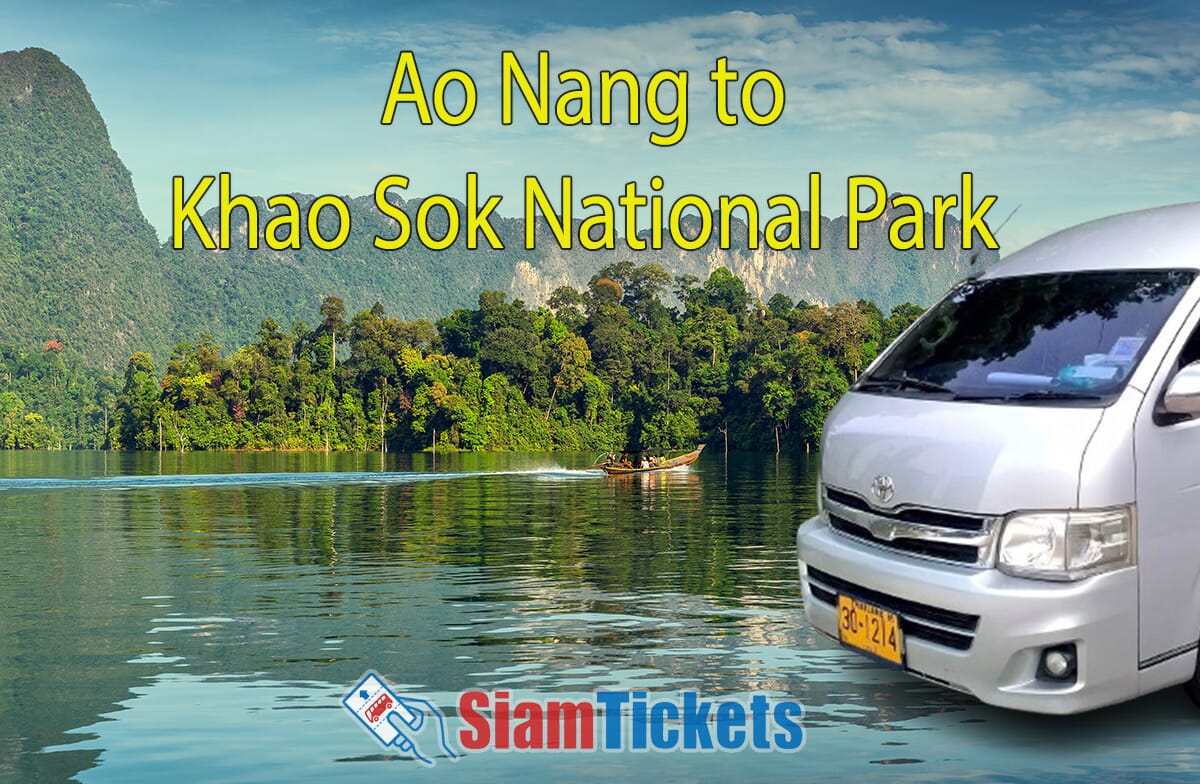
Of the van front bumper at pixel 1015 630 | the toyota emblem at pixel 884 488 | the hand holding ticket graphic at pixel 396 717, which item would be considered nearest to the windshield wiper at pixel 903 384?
the toyota emblem at pixel 884 488

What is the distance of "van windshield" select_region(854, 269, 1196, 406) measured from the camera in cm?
712

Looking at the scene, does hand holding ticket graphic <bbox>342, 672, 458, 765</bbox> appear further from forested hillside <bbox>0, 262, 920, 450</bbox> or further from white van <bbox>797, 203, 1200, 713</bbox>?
forested hillside <bbox>0, 262, 920, 450</bbox>

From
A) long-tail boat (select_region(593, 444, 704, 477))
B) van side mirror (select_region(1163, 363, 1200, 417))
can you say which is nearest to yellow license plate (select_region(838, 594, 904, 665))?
van side mirror (select_region(1163, 363, 1200, 417))

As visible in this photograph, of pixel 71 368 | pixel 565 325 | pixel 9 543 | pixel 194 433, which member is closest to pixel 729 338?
pixel 565 325

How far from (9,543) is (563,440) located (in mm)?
96633

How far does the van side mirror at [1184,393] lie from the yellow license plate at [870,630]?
1.70 metres

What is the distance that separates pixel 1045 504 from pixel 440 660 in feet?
16.6

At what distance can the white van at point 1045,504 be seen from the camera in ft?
21.6

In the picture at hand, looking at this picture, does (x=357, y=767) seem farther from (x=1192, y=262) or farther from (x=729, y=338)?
(x=729, y=338)

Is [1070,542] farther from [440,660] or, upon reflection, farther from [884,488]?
[440,660]

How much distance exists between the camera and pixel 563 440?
394 feet

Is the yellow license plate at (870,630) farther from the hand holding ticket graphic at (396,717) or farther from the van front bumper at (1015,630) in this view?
the hand holding ticket graphic at (396,717)

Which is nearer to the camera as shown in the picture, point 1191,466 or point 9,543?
point 1191,466

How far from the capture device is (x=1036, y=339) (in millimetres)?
7734
